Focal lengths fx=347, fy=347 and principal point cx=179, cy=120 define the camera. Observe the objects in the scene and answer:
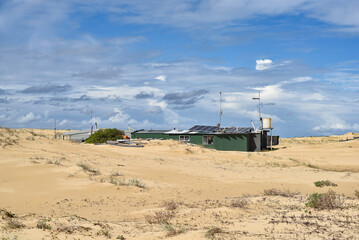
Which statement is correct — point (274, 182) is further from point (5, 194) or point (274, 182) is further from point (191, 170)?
point (5, 194)

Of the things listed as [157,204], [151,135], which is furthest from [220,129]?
[157,204]

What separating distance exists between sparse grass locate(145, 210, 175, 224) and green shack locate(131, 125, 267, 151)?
3262 centimetres

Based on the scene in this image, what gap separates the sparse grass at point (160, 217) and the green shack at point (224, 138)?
32.6m

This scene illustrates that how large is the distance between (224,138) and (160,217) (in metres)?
33.5

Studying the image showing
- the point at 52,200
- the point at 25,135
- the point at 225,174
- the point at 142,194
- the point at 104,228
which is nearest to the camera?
the point at 104,228

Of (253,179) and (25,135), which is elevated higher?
(25,135)

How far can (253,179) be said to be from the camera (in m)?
19.3

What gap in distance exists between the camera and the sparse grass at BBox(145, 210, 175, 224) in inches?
349

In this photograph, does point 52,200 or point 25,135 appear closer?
point 52,200

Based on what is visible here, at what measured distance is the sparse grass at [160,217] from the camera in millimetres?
8867

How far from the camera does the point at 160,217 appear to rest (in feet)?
29.8

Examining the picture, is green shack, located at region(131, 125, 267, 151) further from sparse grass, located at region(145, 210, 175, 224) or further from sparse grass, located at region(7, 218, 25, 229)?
sparse grass, located at region(7, 218, 25, 229)

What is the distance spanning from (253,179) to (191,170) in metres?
4.31

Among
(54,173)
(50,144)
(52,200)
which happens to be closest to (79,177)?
(54,173)
